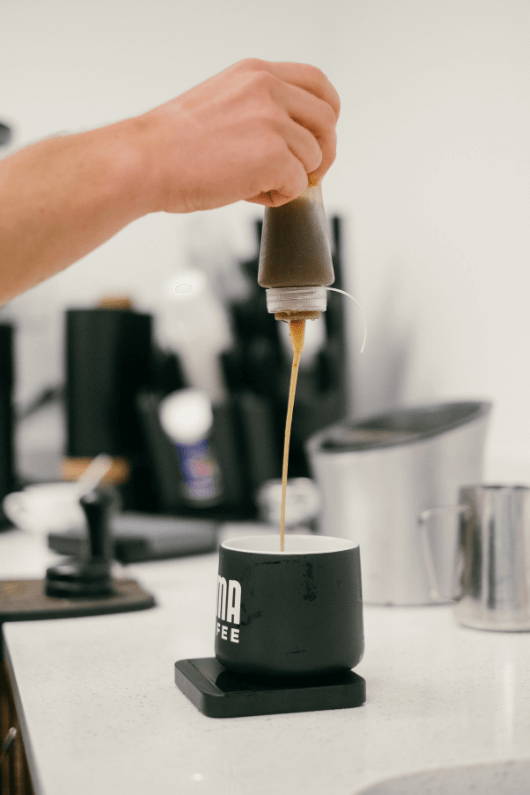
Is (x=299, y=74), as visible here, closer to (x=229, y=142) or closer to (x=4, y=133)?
(x=229, y=142)

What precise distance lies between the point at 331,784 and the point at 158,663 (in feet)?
0.87

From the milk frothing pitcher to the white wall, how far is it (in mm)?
327

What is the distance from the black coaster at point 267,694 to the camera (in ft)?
1.90

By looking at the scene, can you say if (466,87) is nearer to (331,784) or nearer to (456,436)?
(456,436)

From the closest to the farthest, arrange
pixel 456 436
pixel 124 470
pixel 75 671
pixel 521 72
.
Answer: pixel 75 671
pixel 456 436
pixel 521 72
pixel 124 470

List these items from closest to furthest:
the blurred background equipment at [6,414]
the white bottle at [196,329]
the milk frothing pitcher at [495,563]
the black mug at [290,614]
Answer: the black mug at [290,614]
the milk frothing pitcher at [495,563]
the blurred background equipment at [6,414]
the white bottle at [196,329]

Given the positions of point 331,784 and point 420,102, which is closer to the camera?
point 331,784

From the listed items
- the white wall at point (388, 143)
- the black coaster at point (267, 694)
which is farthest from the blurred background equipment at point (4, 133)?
the black coaster at point (267, 694)

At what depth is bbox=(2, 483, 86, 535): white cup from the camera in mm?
1338

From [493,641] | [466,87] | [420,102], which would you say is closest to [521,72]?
[466,87]

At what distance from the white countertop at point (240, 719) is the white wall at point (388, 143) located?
0.48 meters

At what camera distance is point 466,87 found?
1.27 m

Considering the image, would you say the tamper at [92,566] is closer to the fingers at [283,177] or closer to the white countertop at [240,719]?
the white countertop at [240,719]

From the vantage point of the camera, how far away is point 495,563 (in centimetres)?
81
